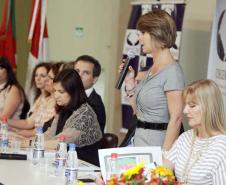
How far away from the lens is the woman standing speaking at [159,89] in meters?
3.28

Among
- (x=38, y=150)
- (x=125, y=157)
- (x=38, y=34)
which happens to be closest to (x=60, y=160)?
(x=38, y=150)

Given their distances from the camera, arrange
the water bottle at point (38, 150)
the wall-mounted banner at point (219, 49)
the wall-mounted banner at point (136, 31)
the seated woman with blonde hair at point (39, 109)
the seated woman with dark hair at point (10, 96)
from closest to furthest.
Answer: the water bottle at point (38, 150), the wall-mounted banner at point (219, 49), the seated woman with blonde hair at point (39, 109), the wall-mounted banner at point (136, 31), the seated woman with dark hair at point (10, 96)

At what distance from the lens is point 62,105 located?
3855 millimetres

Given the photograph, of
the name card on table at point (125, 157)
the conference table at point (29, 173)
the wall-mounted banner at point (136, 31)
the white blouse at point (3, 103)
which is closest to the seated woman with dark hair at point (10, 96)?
the white blouse at point (3, 103)

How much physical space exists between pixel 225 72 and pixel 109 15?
2782 mm

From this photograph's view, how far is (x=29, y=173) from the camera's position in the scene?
9.91 ft

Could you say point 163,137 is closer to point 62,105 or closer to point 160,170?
point 62,105

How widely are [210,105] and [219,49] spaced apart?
1705 millimetres

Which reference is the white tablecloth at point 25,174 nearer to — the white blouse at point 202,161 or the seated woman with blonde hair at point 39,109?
the white blouse at point 202,161

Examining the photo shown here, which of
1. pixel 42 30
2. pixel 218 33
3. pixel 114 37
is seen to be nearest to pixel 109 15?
pixel 114 37

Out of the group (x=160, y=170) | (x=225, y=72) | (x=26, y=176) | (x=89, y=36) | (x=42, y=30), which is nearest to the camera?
(x=160, y=170)

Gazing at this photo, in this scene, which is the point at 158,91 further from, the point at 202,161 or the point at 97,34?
the point at 97,34

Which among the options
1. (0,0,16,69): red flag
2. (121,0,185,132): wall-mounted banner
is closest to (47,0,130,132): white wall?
(0,0,16,69): red flag

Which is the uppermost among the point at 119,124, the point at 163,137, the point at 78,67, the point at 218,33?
the point at 218,33
